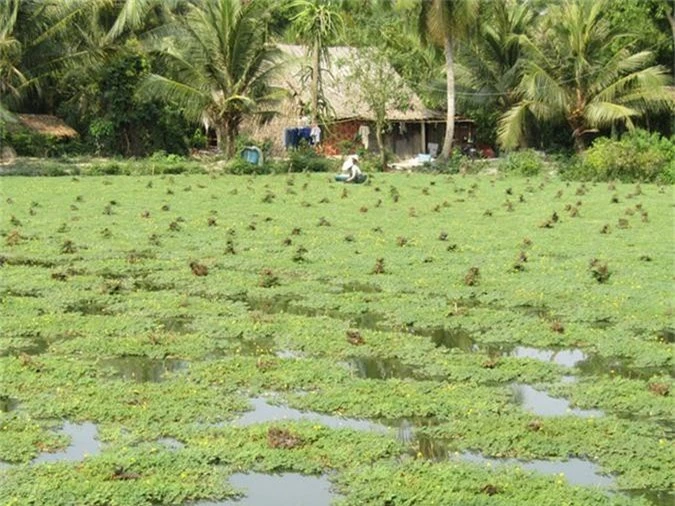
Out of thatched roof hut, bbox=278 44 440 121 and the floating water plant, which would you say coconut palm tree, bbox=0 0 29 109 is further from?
the floating water plant

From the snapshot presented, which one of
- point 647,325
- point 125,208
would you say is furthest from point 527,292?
point 125,208

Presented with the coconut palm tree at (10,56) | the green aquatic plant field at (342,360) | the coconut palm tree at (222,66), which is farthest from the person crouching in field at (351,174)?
the coconut palm tree at (10,56)

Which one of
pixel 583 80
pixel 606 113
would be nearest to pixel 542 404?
pixel 606 113

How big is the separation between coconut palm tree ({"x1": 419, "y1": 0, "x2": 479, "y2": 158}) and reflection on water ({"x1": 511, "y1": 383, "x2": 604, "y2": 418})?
3136 centimetres

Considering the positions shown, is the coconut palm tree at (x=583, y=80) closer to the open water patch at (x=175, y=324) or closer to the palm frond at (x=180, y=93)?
the palm frond at (x=180, y=93)

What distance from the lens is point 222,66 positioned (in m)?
35.8

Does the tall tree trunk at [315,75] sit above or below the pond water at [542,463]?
above

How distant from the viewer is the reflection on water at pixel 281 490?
621 centimetres

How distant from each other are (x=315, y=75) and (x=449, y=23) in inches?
247

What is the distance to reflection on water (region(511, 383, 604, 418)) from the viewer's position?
8070 mm

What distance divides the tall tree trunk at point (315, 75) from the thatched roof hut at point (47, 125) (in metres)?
10.3

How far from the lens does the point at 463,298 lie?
1231cm

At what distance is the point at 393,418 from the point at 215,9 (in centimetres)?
3018

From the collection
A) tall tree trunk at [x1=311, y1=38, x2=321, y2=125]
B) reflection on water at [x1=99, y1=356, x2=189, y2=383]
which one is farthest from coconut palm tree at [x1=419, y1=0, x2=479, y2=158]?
reflection on water at [x1=99, y1=356, x2=189, y2=383]
